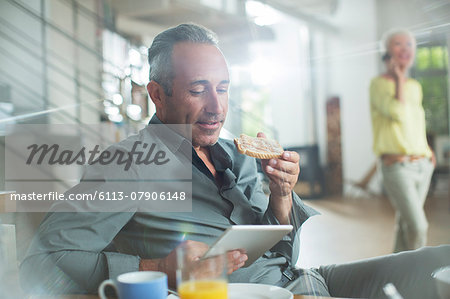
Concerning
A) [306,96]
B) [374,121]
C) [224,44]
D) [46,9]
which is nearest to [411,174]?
[374,121]

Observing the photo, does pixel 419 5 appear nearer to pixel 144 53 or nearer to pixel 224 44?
pixel 224 44

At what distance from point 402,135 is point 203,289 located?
42.6 inches

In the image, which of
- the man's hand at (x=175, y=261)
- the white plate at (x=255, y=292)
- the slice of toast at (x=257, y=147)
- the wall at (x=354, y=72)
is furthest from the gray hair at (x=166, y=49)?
the wall at (x=354, y=72)

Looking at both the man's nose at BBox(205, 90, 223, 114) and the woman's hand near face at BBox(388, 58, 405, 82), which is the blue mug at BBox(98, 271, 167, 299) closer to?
the man's nose at BBox(205, 90, 223, 114)

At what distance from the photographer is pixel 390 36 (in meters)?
1.35

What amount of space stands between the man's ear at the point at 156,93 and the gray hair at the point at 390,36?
858mm

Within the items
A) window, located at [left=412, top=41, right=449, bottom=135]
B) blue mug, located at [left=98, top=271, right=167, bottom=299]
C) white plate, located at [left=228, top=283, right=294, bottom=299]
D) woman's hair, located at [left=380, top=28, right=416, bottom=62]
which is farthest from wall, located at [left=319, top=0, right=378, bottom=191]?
blue mug, located at [left=98, top=271, right=167, bottom=299]

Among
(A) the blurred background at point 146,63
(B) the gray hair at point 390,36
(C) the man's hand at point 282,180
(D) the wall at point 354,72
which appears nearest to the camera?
(C) the man's hand at point 282,180

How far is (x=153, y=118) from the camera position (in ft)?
2.71

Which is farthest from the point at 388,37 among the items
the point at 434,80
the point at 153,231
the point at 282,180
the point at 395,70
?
the point at 153,231

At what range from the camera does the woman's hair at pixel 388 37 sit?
1306mm

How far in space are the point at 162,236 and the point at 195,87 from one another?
11.2 inches

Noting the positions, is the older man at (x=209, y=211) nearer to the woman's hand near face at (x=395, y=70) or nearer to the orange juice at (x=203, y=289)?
the orange juice at (x=203, y=289)

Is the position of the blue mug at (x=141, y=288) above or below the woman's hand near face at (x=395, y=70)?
below
